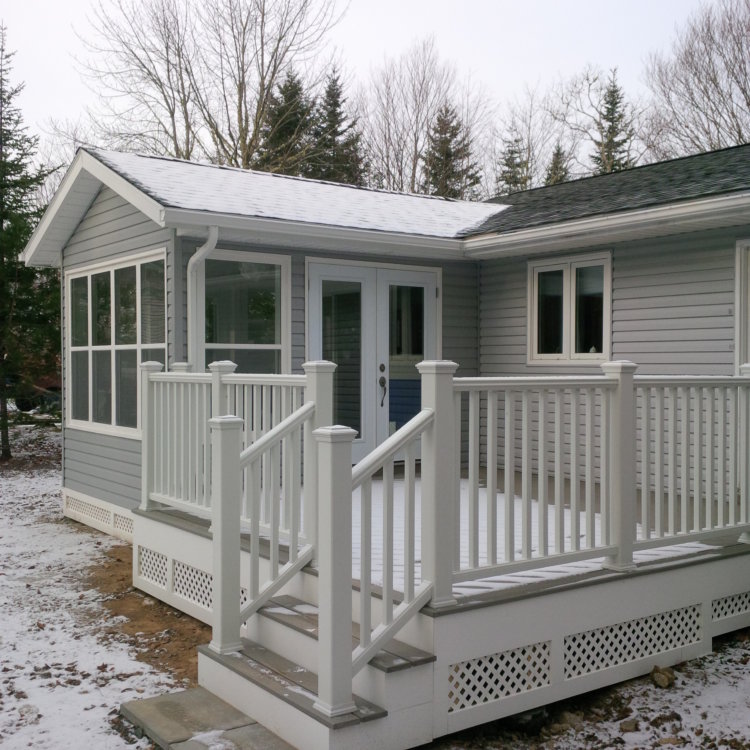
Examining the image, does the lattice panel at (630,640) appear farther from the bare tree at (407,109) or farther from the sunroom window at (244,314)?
the bare tree at (407,109)

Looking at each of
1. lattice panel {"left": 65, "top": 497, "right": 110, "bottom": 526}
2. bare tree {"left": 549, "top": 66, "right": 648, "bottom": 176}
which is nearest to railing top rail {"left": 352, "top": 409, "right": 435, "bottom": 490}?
lattice panel {"left": 65, "top": 497, "right": 110, "bottom": 526}

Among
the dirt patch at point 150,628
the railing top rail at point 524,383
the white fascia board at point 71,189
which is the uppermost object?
the white fascia board at point 71,189

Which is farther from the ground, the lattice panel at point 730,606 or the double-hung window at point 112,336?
the double-hung window at point 112,336

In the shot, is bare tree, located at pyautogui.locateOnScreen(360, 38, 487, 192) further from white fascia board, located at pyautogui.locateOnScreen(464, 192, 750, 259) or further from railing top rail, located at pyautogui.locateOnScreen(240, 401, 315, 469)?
railing top rail, located at pyautogui.locateOnScreen(240, 401, 315, 469)

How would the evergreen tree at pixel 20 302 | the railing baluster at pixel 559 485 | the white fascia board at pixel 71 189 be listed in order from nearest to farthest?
the railing baluster at pixel 559 485
the white fascia board at pixel 71 189
the evergreen tree at pixel 20 302

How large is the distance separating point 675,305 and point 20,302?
9.86m

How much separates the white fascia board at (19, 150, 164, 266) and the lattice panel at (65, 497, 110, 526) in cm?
256

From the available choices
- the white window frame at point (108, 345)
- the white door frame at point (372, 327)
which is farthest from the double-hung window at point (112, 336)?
the white door frame at point (372, 327)

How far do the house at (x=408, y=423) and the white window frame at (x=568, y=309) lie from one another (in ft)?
0.09

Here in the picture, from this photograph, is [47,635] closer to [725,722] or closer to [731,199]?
[725,722]

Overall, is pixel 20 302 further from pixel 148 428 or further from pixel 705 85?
pixel 705 85

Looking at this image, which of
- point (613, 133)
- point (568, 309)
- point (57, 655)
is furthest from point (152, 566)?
point (613, 133)

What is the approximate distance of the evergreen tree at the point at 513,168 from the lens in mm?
25266

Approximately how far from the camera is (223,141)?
19.3 meters
